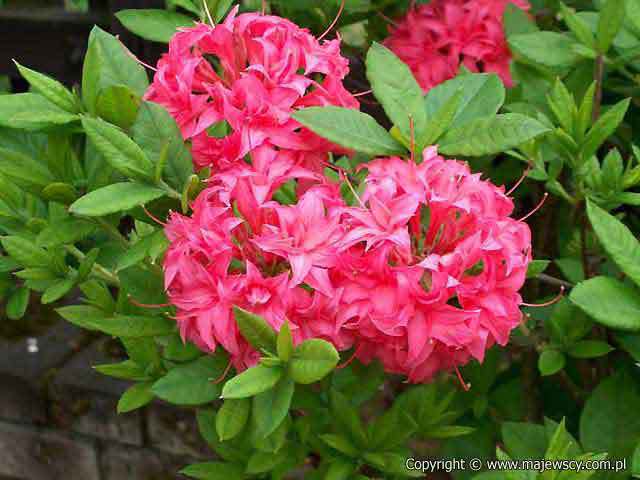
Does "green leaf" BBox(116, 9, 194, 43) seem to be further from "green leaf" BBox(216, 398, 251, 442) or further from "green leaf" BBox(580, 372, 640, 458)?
"green leaf" BBox(580, 372, 640, 458)

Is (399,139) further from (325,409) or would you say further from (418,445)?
(418,445)

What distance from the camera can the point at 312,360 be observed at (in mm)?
872

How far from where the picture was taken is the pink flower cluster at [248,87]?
3.15 feet

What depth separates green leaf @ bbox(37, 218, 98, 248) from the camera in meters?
1.11

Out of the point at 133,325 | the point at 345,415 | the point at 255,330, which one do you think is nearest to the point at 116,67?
the point at 133,325

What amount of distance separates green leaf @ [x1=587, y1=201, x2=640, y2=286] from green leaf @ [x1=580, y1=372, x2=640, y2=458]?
0.33 meters

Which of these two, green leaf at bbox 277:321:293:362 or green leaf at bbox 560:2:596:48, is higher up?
green leaf at bbox 560:2:596:48

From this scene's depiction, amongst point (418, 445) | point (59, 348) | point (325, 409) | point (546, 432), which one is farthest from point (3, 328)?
point (546, 432)

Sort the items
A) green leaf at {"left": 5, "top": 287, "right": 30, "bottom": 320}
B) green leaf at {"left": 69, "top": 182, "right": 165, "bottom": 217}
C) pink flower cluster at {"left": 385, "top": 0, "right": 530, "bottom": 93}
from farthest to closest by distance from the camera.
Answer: pink flower cluster at {"left": 385, "top": 0, "right": 530, "bottom": 93} < green leaf at {"left": 5, "top": 287, "right": 30, "bottom": 320} < green leaf at {"left": 69, "top": 182, "right": 165, "bottom": 217}

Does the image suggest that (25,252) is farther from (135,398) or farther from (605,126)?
(605,126)

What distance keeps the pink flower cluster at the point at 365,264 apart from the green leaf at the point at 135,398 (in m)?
0.35

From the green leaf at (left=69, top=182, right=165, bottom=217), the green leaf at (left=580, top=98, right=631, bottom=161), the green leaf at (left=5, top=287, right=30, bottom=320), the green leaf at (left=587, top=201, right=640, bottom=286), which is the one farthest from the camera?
the green leaf at (left=5, top=287, right=30, bottom=320)

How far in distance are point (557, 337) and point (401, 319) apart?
47 centimetres

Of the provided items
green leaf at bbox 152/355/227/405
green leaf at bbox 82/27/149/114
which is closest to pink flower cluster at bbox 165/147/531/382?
green leaf at bbox 152/355/227/405
